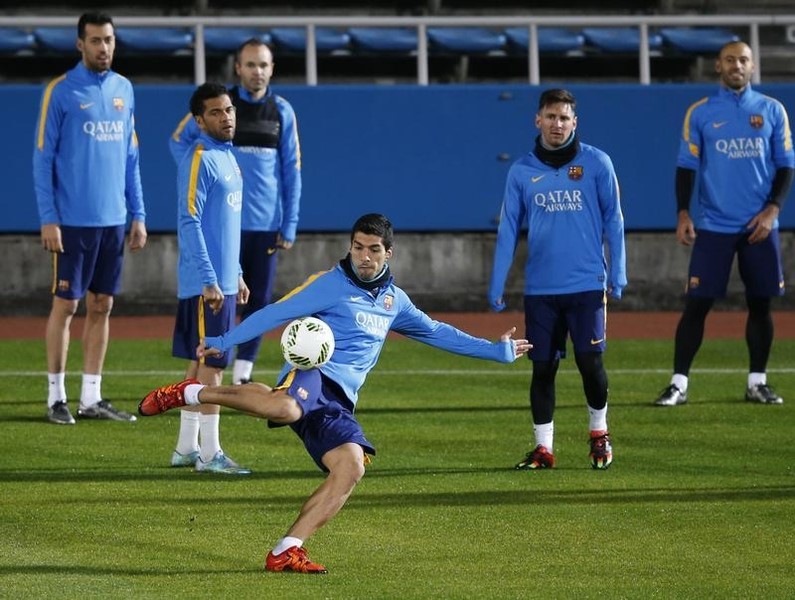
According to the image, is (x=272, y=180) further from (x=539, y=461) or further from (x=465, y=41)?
(x=465, y=41)

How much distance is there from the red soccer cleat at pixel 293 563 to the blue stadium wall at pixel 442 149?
11051mm

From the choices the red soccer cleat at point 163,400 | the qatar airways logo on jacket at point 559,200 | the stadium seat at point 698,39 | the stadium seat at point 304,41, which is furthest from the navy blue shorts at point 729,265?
the stadium seat at point 698,39

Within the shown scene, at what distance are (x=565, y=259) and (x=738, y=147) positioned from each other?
318 cm

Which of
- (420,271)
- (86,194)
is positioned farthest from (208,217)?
(420,271)

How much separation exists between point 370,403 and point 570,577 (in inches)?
209

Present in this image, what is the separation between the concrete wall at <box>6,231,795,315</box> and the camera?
1775 cm

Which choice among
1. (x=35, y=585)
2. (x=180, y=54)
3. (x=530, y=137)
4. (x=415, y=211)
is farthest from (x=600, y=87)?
(x=35, y=585)

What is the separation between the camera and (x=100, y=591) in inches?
261

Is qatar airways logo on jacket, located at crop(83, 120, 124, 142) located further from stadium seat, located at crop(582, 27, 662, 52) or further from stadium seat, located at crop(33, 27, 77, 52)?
stadium seat, located at crop(582, 27, 662, 52)

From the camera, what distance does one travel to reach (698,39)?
2062cm

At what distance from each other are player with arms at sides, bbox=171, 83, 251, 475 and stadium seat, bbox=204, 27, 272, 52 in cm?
1006

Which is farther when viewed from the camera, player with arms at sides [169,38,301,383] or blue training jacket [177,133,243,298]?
player with arms at sides [169,38,301,383]

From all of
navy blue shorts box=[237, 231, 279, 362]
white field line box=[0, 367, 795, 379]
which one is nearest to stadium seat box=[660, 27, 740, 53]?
white field line box=[0, 367, 795, 379]

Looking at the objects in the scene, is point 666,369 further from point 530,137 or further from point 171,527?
point 171,527
